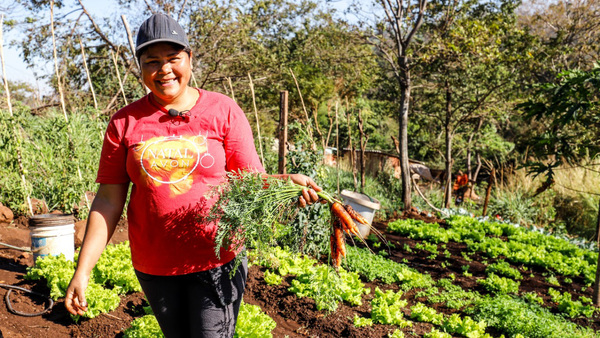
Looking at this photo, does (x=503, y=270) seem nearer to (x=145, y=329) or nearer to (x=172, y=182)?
(x=145, y=329)

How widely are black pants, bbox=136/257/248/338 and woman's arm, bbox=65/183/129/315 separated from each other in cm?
21

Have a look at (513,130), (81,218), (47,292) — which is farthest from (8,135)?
(513,130)

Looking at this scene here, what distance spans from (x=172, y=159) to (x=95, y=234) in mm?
474

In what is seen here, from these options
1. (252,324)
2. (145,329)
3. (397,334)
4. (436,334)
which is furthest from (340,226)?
(436,334)

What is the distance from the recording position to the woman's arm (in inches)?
66.9

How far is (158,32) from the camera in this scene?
64.0 inches

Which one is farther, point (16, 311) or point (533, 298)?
point (533, 298)

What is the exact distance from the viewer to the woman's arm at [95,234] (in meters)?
1.70

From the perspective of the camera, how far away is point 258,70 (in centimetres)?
1138

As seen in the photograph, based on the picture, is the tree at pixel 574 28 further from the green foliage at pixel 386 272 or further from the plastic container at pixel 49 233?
the plastic container at pixel 49 233

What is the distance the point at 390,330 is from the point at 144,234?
110 inches

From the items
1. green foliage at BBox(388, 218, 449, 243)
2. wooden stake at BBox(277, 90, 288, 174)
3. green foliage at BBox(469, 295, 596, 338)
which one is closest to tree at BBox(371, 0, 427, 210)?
green foliage at BBox(388, 218, 449, 243)

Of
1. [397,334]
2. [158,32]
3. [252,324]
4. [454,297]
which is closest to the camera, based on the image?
[158,32]

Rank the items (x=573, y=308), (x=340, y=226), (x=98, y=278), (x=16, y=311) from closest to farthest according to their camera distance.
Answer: (x=340, y=226) < (x=16, y=311) < (x=98, y=278) < (x=573, y=308)
